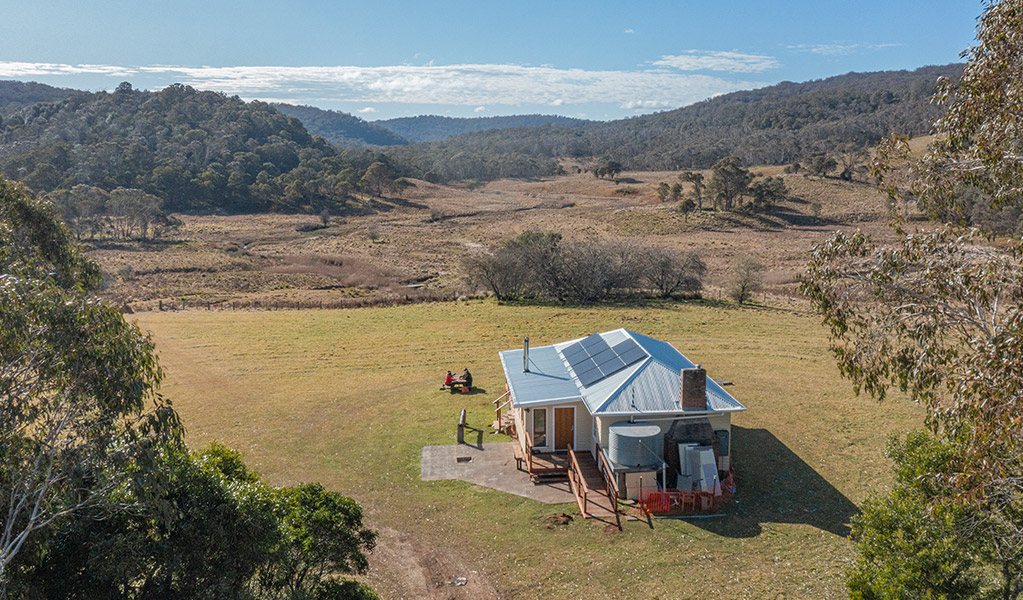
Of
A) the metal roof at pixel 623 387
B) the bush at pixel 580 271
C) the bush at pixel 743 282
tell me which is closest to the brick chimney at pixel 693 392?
the metal roof at pixel 623 387

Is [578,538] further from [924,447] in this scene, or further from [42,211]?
[42,211]

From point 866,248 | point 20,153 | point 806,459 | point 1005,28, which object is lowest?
point 806,459

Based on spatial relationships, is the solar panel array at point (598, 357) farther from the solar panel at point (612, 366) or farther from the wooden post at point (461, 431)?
the wooden post at point (461, 431)

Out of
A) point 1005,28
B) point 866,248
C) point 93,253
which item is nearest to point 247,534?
point 866,248

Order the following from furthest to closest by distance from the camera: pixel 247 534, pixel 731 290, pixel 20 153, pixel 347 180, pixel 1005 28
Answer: pixel 20 153
pixel 347 180
pixel 731 290
pixel 247 534
pixel 1005 28

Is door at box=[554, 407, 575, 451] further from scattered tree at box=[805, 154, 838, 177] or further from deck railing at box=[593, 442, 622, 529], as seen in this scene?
scattered tree at box=[805, 154, 838, 177]

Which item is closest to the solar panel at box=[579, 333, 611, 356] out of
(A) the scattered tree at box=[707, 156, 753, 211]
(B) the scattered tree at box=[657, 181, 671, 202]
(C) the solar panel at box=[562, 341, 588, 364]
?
(C) the solar panel at box=[562, 341, 588, 364]

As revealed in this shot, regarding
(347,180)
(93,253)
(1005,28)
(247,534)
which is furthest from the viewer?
(347,180)
